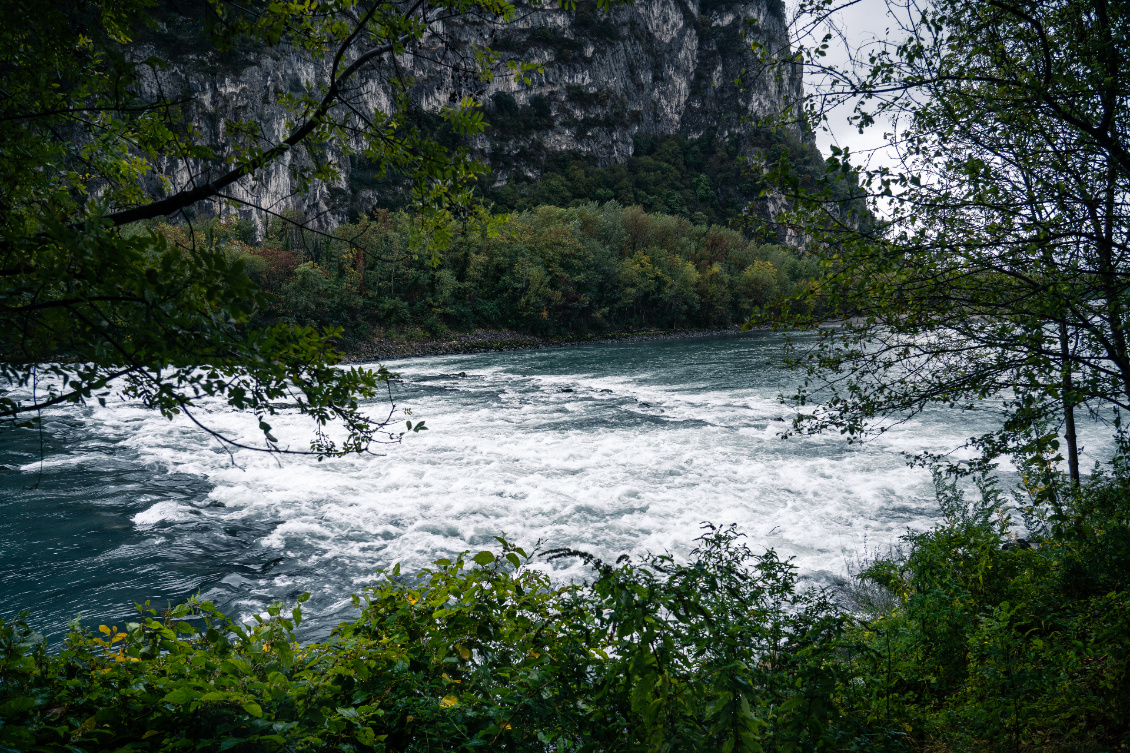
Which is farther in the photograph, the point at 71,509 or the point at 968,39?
the point at 71,509

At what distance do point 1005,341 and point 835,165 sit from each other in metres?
1.89

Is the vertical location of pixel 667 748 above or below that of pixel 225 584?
above

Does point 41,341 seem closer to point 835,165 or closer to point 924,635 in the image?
point 835,165

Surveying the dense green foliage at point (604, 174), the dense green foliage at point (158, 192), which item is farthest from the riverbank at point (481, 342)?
the dense green foliage at point (604, 174)

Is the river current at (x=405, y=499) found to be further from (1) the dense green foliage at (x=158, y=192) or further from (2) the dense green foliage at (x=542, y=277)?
(2) the dense green foliage at (x=542, y=277)

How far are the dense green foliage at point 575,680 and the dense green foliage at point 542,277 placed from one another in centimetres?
3582

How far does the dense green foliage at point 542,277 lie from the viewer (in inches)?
1677

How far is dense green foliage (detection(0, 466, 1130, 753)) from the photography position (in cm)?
191

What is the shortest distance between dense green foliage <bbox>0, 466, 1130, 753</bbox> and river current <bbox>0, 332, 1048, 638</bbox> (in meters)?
2.91

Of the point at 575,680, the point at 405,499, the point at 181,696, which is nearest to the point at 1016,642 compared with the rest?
the point at 575,680

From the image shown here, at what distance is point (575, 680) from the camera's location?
96.8 inches

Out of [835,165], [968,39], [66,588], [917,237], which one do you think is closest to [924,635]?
[917,237]

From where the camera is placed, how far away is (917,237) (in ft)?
13.1

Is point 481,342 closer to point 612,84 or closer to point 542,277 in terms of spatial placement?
point 542,277
